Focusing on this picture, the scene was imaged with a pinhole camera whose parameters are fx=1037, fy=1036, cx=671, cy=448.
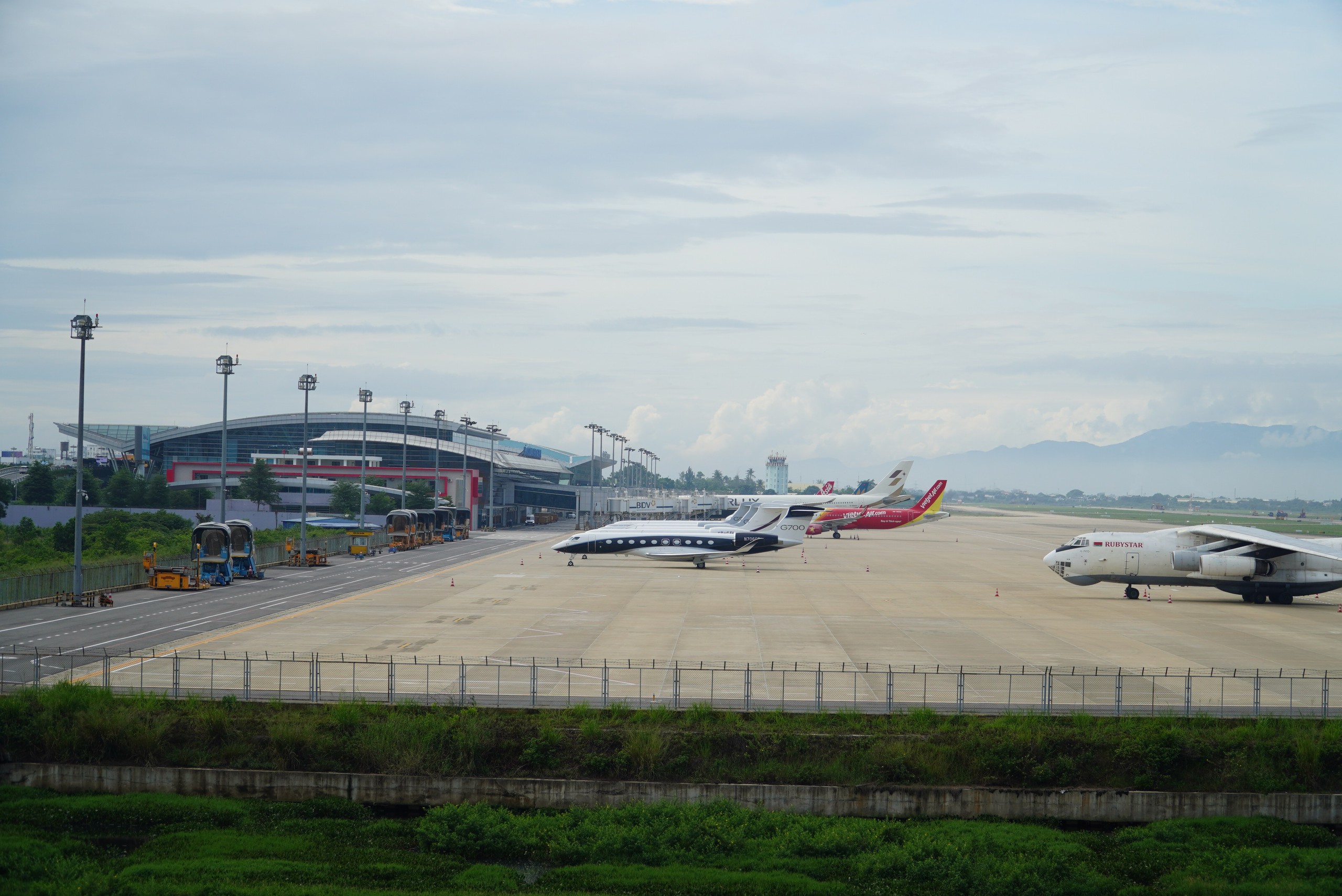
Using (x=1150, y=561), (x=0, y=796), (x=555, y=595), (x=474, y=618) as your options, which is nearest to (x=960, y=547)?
(x=1150, y=561)

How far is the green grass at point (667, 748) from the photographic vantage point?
97.1 ft

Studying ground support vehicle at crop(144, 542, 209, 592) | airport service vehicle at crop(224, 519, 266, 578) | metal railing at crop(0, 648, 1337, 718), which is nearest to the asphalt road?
ground support vehicle at crop(144, 542, 209, 592)

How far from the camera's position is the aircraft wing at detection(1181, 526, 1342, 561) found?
2330 inches

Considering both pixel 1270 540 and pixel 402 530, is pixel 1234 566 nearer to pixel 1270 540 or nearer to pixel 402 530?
pixel 1270 540

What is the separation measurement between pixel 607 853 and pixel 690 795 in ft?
12.3

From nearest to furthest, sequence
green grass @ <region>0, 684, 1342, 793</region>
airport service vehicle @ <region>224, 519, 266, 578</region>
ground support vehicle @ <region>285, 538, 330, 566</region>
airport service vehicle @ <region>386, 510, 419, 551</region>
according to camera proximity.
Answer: green grass @ <region>0, 684, 1342, 793</region>, airport service vehicle @ <region>224, 519, 266, 578</region>, ground support vehicle @ <region>285, 538, 330, 566</region>, airport service vehicle @ <region>386, 510, 419, 551</region>

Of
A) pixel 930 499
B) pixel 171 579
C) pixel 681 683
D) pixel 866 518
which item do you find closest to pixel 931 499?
pixel 930 499

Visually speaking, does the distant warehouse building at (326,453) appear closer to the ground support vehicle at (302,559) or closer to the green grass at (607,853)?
the ground support vehicle at (302,559)

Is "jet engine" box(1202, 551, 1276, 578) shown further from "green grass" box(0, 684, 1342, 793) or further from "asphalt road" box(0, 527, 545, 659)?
"asphalt road" box(0, 527, 545, 659)

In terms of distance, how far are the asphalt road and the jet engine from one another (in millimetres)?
51699

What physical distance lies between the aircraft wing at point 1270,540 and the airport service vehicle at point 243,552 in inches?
2422

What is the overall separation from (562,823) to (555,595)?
115 ft

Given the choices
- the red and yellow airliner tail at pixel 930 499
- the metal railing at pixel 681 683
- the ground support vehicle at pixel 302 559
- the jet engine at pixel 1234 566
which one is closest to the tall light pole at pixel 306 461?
the ground support vehicle at pixel 302 559

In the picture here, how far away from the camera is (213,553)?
6631 cm
